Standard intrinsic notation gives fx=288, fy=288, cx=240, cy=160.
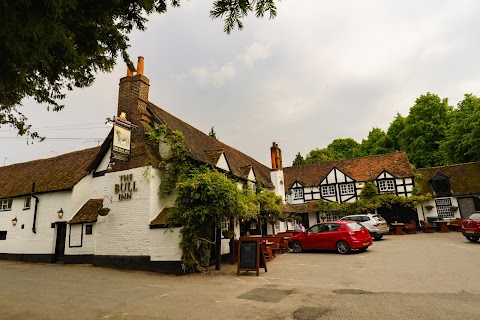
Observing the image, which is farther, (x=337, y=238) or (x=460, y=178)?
(x=460, y=178)

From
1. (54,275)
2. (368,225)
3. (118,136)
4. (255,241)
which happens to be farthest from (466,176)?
(54,275)

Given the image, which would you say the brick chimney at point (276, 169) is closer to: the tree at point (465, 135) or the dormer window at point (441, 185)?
the dormer window at point (441, 185)

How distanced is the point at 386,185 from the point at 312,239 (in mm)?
17181

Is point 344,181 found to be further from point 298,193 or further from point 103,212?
point 103,212

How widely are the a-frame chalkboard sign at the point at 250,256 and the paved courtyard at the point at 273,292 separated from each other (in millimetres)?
315

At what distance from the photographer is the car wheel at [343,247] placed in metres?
14.0

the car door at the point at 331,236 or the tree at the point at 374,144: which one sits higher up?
the tree at the point at 374,144

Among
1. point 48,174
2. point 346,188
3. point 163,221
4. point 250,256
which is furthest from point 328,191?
point 48,174

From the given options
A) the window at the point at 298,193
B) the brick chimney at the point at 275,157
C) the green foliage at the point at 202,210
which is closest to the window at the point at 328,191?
the window at the point at 298,193

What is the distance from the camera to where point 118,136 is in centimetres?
1302

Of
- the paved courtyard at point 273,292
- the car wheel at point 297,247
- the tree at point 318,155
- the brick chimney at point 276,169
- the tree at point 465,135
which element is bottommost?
the paved courtyard at point 273,292

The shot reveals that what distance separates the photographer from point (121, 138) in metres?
13.2

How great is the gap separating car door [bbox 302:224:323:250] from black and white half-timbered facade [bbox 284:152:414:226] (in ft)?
39.5

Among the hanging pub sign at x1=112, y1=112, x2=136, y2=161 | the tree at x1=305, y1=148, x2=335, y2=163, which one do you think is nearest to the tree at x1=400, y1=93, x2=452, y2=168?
the tree at x1=305, y1=148, x2=335, y2=163
